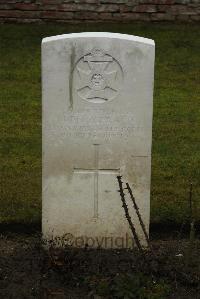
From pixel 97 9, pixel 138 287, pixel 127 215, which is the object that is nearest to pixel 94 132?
pixel 127 215

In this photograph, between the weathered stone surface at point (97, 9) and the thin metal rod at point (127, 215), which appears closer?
the thin metal rod at point (127, 215)

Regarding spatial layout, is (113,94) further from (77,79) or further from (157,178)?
(157,178)

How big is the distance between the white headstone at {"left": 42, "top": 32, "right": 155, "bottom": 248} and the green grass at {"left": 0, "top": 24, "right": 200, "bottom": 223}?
63cm

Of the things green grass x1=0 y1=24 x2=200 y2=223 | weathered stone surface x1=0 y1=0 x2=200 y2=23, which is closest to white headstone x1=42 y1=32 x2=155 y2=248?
green grass x1=0 y1=24 x2=200 y2=223

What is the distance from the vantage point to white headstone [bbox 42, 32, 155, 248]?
4.66 metres

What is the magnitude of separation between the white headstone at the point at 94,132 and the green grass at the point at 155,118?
0.63m

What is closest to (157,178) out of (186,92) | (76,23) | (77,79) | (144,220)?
(144,220)

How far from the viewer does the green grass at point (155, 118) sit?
5.80 m

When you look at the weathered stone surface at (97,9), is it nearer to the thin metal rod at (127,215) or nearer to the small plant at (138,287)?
the thin metal rod at (127,215)

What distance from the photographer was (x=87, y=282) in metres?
4.37

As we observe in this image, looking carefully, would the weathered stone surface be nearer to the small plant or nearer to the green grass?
the green grass

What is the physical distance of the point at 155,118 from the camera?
8.31 metres

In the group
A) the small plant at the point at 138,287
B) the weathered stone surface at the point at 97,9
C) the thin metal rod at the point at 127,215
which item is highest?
the weathered stone surface at the point at 97,9

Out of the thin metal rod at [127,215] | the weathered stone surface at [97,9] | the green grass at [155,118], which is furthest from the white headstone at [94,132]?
the weathered stone surface at [97,9]
